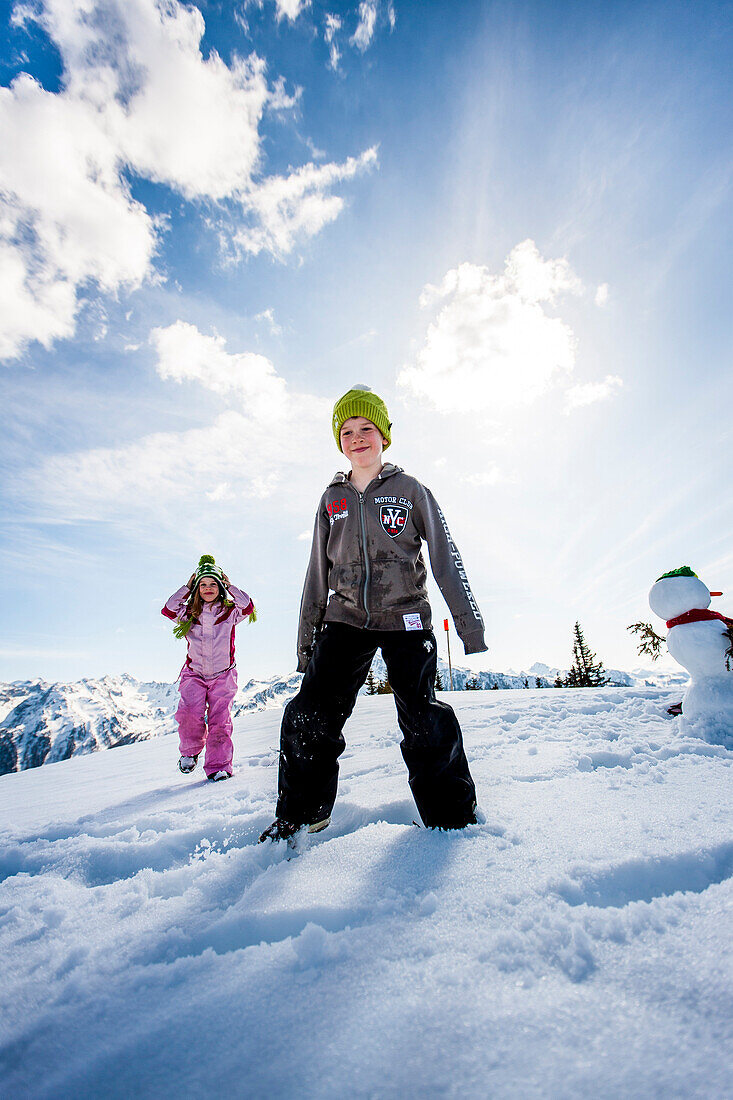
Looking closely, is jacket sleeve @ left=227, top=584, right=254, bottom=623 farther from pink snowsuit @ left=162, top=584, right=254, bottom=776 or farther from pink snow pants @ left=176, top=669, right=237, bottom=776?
pink snow pants @ left=176, top=669, right=237, bottom=776

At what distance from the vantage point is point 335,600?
2.63m

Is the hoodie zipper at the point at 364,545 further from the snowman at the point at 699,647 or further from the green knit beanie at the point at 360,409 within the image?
the snowman at the point at 699,647

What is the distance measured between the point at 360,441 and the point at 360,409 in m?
0.23

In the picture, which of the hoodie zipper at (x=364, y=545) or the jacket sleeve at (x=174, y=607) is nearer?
the hoodie zipper at (x=364, y=545)

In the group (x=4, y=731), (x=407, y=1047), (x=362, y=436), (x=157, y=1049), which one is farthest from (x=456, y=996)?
(x=4, y=731)

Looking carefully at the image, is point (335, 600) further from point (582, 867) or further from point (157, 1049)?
point (157, 1049)

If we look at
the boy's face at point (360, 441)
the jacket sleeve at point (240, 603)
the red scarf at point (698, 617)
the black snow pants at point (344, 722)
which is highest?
the boy's face at point (360, 441)

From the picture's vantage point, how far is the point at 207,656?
4859 millimetres

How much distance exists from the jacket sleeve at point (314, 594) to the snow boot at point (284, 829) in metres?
0.81

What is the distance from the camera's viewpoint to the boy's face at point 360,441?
9.37ft

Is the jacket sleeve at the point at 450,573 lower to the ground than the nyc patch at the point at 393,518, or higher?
lower

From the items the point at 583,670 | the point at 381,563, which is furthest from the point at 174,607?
the point at 583,670

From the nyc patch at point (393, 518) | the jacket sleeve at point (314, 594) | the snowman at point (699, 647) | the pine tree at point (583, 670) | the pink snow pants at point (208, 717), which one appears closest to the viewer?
the nyc patch at point (393, 518)

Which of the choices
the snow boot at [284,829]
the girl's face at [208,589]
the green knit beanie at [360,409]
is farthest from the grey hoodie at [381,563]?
the girl's face at [208,589]
